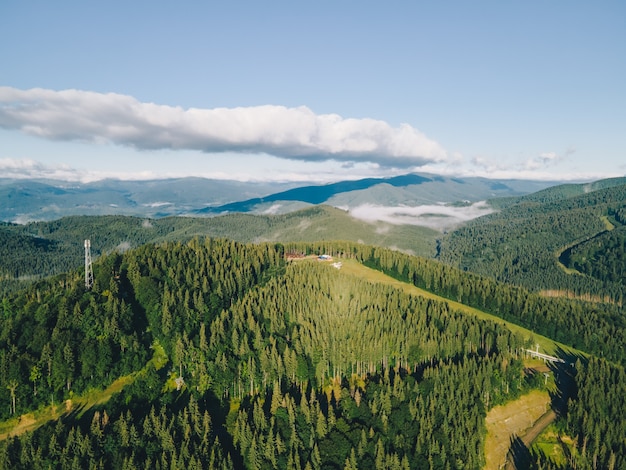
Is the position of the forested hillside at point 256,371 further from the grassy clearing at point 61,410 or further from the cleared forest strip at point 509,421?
the cleared forest strip at point 509,421

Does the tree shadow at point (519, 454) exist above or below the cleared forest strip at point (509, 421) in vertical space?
below

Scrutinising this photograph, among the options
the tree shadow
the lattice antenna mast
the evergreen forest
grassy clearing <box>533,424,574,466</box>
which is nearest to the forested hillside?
the evergreen forest

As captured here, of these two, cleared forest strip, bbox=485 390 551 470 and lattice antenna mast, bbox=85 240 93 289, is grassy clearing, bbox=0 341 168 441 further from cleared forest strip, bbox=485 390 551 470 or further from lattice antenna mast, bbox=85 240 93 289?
cleared forest strip, bbox=485 390 551 470

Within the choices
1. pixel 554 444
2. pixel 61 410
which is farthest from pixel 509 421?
pixel 61 410

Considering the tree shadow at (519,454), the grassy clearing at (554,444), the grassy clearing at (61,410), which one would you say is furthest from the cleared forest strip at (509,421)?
the grassy clearing at (61,410)

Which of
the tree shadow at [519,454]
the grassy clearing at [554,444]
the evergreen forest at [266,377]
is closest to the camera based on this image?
the evergreen forest at [266,377]

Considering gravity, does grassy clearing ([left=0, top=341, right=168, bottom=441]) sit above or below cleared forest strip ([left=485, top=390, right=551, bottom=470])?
above

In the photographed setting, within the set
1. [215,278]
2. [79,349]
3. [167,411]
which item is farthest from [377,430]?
[215,278]
